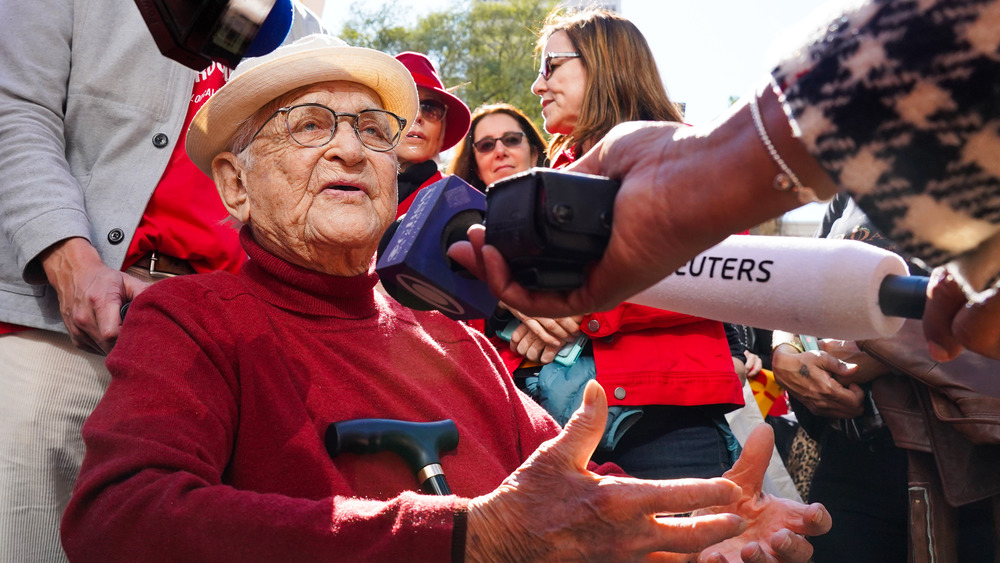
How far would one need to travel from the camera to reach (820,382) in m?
3.42

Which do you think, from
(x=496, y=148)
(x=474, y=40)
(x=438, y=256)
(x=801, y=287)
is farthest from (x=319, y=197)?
(x=474, y=40)

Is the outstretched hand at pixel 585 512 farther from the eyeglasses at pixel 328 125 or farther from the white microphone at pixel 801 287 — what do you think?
the eyeglasses at pixel 328 125

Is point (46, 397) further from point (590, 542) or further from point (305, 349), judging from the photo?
point (590, 542)

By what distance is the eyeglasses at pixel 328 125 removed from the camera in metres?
2.70

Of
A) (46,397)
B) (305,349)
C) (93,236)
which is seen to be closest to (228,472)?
(305,349)

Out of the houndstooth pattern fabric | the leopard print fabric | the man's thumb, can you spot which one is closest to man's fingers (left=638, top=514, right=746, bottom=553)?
the man's thumb

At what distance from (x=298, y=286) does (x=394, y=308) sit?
0.37 metres

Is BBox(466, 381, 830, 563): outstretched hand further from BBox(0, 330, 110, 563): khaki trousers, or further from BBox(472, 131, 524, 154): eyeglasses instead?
BBox(472, 131, 524, 154): eyeglasses

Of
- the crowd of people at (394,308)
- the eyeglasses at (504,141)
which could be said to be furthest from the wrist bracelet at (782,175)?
the eyeglasses at (504,141)

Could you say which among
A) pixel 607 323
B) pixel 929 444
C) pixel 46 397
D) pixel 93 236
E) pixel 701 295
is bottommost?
pixel 46 397

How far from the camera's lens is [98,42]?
9.45 feet

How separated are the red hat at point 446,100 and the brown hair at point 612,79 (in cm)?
79

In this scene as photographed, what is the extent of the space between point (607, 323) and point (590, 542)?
5.11 ft

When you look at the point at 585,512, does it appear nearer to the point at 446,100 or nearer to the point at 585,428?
the point at 585,428
